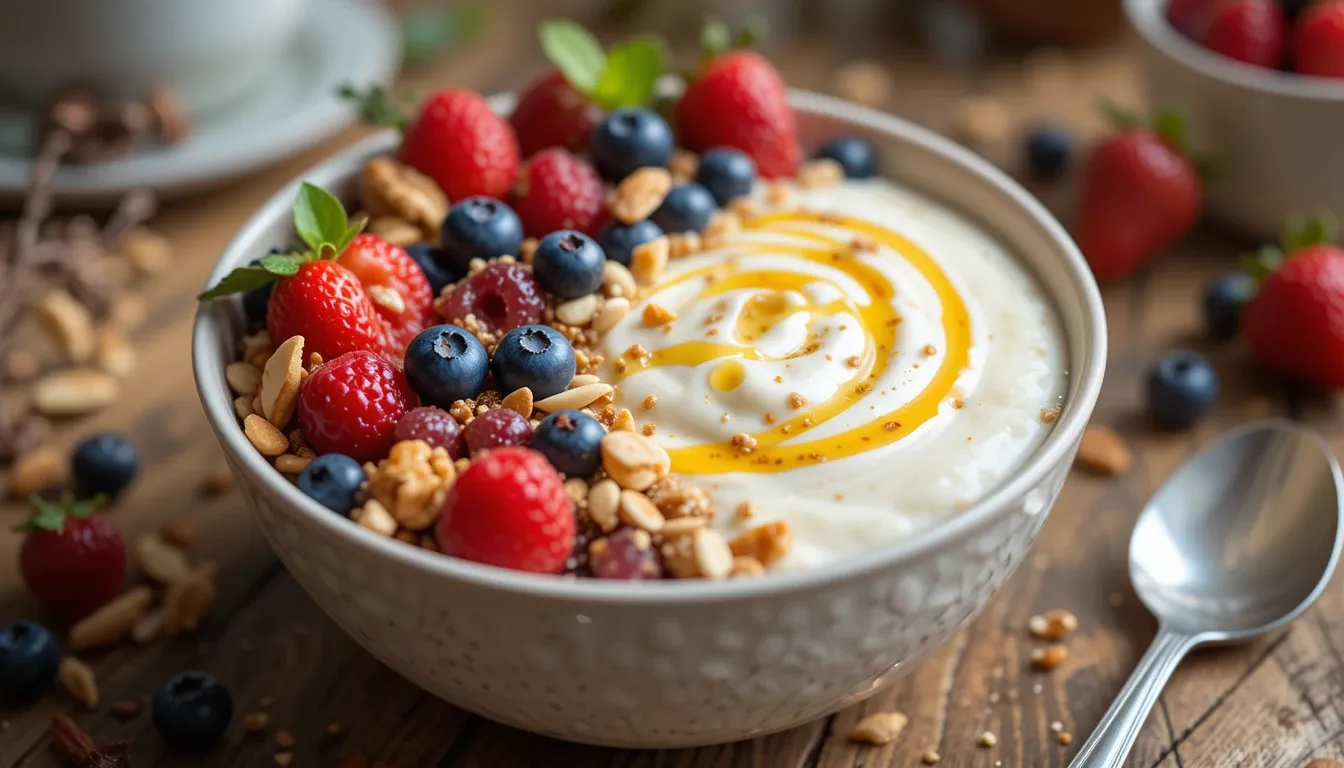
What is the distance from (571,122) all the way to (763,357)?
0.54m

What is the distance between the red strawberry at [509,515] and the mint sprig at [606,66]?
0.75 meters

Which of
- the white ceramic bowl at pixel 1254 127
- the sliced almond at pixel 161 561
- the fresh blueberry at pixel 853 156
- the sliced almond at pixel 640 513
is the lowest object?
the sliced almond at pixel 161 561

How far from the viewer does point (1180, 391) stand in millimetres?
1870

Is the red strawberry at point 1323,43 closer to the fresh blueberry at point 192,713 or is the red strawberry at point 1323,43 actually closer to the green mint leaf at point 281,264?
the green mint leaf at point 281,264

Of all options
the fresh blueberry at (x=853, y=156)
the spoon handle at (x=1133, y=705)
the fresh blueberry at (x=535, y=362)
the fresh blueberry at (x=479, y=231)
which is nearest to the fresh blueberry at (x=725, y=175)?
the fresh blueberry at (x=853, y=156)

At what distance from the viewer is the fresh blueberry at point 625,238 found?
159cm

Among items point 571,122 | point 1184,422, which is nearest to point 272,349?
point 571,122

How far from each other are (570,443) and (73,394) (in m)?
1.02

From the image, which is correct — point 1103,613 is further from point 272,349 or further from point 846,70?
point 846,70

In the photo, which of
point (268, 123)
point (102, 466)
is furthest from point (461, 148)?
point (268, 123)

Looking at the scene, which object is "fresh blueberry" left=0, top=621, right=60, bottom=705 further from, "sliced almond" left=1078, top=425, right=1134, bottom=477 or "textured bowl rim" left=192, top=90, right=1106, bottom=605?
"sliced almond" left=1078, top=425, right=1134, bottom=477

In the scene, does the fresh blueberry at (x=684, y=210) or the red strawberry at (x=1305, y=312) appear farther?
the red strawberry at (x=1305, y=312)

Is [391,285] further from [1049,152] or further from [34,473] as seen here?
[1049,152]

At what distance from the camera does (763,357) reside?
1434 millimetres
